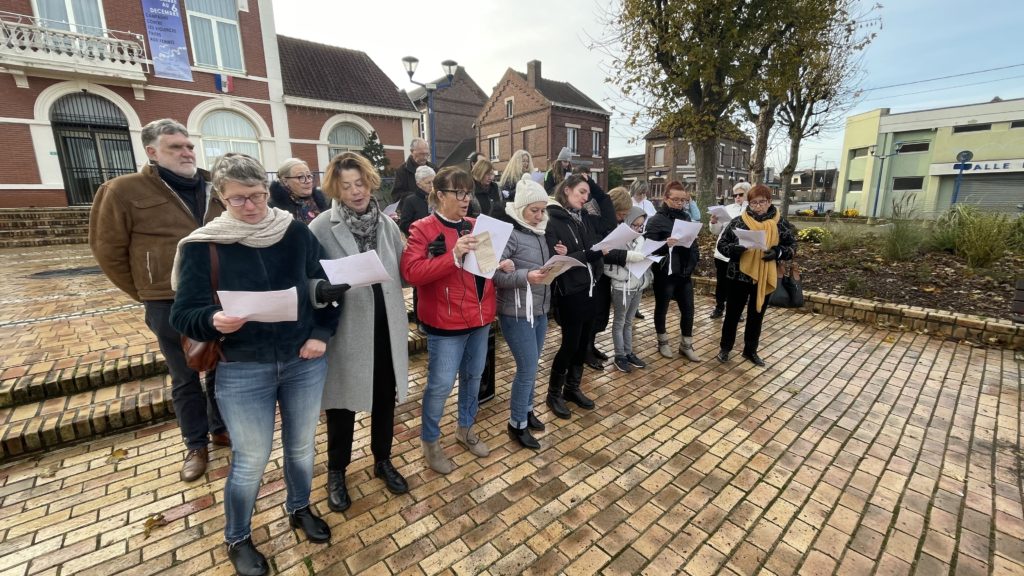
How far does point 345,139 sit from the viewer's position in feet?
57.1

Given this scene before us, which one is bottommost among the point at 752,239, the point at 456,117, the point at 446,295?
the point at 446,295

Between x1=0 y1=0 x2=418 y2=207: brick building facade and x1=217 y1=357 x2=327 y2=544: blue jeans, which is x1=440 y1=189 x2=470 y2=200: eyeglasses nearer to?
x1=217 y1=357 x2=327 y2=544: blue jeans

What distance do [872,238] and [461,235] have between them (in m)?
9.62

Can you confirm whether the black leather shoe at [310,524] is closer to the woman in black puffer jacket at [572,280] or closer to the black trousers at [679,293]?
the woman in black puffer jacket at [572,280]

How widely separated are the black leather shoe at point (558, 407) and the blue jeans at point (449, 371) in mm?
867

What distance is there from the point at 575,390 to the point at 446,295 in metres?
1.74

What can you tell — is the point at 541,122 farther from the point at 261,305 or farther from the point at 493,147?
the point at 261,305

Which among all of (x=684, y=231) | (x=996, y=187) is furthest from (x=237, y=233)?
(x=996, y=187)

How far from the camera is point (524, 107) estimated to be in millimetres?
30109

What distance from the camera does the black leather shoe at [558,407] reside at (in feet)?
11.5

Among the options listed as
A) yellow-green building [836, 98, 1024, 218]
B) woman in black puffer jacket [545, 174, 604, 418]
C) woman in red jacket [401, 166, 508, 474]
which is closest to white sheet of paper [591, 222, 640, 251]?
woman in black puffer jacket [545, 174, 604, 418]

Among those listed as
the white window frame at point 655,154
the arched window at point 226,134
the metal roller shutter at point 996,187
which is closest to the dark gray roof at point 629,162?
the white window frame at point 655,154

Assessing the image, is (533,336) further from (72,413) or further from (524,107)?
(524,107)

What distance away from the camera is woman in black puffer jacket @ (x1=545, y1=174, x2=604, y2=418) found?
316 cm
